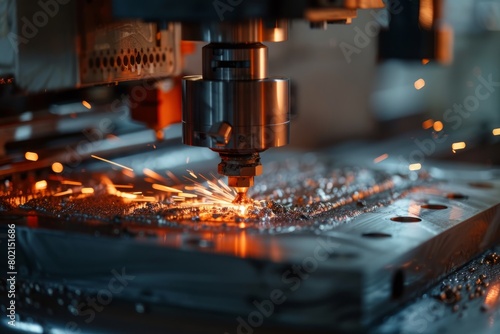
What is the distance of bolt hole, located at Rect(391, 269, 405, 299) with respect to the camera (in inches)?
51.0

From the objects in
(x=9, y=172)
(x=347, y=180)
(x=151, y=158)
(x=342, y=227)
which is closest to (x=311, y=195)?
(x=347, y=180)

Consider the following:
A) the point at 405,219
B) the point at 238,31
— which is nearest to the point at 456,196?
the point at 405,219

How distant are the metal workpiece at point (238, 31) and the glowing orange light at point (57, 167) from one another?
60 cm

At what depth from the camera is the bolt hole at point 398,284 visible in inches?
51.0

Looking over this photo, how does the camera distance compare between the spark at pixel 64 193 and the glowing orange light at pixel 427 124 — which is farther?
the glowing orange light at pixel 427 124

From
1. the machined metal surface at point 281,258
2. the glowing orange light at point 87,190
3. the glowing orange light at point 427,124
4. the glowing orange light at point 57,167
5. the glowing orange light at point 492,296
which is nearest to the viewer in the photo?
the machined metal surface at point 281,258

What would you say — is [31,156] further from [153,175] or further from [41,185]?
[153,175]

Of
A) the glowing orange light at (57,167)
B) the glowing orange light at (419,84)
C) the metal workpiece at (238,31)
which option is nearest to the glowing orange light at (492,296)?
the metal workpiece at (238,31)

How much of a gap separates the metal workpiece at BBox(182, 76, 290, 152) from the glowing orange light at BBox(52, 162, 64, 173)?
0.54m

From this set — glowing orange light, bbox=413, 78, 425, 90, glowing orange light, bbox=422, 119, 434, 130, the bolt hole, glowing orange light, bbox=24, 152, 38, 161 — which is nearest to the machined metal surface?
the bolt hole

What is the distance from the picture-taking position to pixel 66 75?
5.03 ft

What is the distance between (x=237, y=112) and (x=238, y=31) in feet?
0.46

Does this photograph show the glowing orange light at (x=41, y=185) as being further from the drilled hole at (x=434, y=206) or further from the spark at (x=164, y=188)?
the drilled hole at (x=434, y=206)

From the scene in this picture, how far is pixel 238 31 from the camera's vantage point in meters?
1.42
